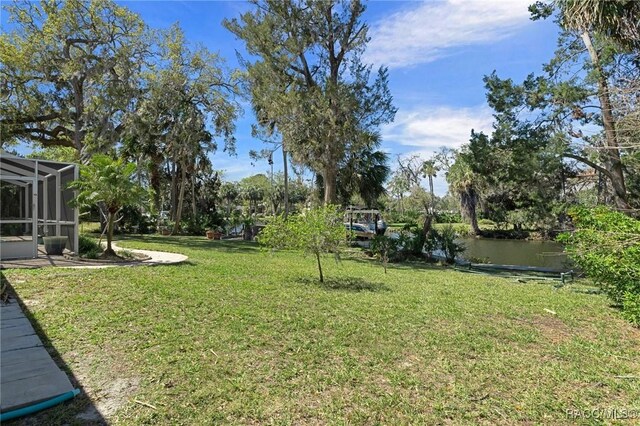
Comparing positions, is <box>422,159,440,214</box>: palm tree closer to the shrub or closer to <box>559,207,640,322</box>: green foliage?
the shrub

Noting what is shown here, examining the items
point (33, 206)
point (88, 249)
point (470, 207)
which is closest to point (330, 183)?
point (88, 249)

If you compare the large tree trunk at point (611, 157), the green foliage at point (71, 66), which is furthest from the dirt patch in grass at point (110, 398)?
the green foliage at point (71, 66)

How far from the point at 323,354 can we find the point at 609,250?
17.5ft

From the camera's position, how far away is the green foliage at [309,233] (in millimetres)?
7672

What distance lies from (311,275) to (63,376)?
6219mm

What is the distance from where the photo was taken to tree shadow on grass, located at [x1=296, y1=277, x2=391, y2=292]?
7.74m

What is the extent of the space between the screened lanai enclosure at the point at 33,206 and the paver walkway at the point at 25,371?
6.80m

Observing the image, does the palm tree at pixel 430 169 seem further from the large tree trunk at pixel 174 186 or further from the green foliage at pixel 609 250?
the green foliage at pixel 609 250

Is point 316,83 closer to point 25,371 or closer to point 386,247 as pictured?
point 386,247

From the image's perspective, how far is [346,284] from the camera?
820cm

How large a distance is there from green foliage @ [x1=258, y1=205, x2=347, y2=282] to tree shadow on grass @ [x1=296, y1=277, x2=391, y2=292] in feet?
2.25

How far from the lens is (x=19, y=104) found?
18.4 metres

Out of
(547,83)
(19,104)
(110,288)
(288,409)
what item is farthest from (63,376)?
(19,104)

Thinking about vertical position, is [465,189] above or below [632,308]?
above
